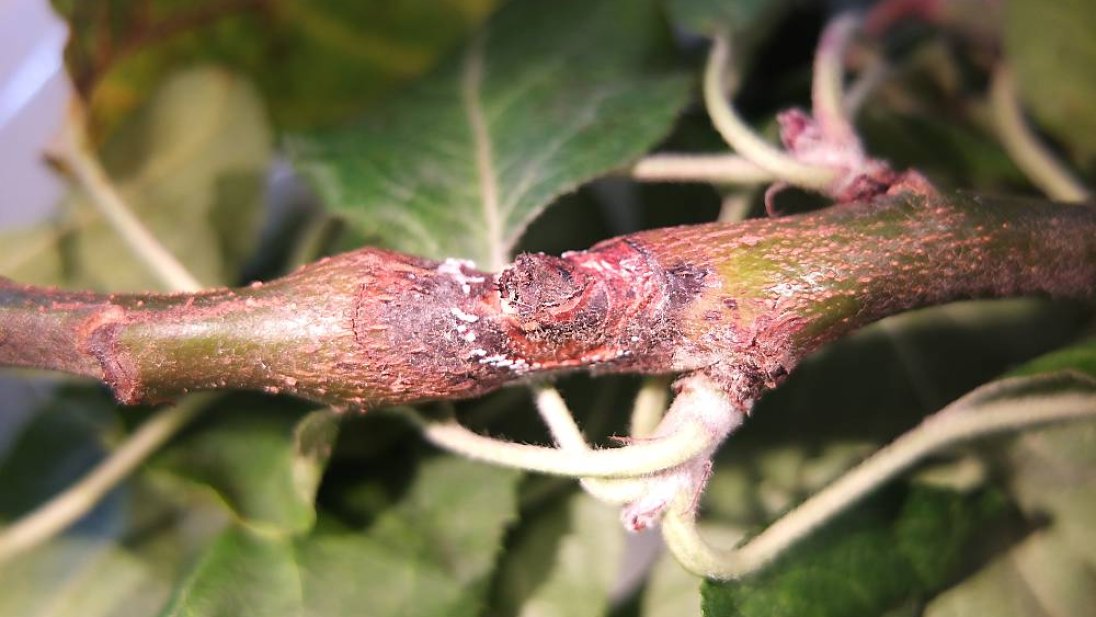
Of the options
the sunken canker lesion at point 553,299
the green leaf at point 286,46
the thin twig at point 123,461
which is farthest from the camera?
the green leaf at point 286,46

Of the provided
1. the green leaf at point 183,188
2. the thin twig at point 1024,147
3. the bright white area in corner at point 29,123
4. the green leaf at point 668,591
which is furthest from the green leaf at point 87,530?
the thin twig at point 1024,147

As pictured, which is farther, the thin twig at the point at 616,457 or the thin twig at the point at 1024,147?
the thin twig at the point at 1024,147

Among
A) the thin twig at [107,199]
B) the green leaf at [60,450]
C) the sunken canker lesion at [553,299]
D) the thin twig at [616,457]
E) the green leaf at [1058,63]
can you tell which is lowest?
the thin twig at [616,457]

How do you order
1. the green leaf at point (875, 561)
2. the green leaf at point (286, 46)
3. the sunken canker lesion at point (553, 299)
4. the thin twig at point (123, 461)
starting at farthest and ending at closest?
the green leaf at point (286, 46) < the thin twig at point (123, 461) < the green leaf at point (875, 561) < the sunken canker lesion at point (553, 299)

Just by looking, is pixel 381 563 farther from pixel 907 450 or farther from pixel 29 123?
pixel 29 123

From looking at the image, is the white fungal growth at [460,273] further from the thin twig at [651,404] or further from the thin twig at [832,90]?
the thin twig at [832,90]

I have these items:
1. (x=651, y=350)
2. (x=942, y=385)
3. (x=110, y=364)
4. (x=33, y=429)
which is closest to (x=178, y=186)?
(x=33, y=429)
